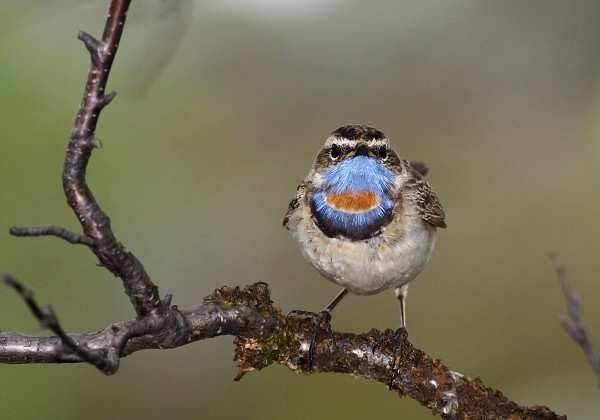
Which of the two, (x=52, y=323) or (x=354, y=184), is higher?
(x=354, y=184)

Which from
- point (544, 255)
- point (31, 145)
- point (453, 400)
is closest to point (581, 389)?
point (544, 255)

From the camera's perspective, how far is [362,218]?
3.99 meters

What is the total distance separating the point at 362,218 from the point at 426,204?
1.37 ft

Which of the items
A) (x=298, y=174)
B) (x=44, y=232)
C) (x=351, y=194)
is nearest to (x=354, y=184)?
(x=351, y=194)

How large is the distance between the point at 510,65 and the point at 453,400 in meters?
5.11

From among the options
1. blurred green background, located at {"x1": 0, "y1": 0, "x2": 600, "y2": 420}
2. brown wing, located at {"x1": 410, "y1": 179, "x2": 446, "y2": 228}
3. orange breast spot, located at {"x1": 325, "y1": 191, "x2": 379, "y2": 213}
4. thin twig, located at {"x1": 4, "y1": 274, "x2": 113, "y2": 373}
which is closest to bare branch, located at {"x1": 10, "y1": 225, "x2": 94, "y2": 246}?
thin twig, located at {"x1": 4, "y1": 274, "x2": 113, "y2": 373}

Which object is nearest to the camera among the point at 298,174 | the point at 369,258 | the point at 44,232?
the point at 44,232

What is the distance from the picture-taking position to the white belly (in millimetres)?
3918

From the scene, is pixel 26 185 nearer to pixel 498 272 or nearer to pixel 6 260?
pixel 6 260

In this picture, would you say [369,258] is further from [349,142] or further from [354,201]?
[349,142]

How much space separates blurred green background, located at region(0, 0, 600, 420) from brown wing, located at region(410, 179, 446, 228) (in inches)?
54.5

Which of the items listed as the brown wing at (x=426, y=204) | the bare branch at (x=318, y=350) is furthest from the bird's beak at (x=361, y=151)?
the bare branch at (x=318, y=350)

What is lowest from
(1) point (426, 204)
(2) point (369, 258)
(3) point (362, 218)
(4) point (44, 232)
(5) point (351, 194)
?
(4) point (44, 232)

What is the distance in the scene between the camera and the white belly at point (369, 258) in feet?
12.9
